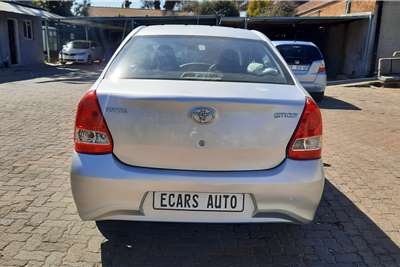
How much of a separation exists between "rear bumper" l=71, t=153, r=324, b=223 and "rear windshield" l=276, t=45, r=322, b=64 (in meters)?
7.82

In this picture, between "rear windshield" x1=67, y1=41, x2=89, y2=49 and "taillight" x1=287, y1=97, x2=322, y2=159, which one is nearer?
"taillight" x1=287, y1=97, x2=322, y2=159

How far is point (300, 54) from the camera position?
1002 centimetres

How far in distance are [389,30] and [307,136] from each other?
651 inches

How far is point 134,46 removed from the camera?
10.8 ft

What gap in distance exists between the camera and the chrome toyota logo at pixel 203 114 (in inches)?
96.0

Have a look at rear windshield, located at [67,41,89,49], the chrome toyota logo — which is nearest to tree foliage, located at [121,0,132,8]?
rear windshield, located at [67,41,89,49]

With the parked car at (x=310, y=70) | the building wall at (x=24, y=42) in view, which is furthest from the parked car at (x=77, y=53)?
the parked car at (x=310, y=70)

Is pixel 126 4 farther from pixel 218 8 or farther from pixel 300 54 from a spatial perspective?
pixel 300 54

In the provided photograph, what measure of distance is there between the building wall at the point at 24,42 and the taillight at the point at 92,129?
19.5 m

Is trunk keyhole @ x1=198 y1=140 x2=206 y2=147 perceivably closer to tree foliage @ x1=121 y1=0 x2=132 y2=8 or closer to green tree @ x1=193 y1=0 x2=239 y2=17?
green tree @ x1=193 y1=0 x2=239 y2=17

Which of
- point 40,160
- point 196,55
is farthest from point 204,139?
point 40,160

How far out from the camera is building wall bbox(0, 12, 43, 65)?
64.1 ft

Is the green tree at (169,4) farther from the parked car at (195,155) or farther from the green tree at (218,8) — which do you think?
the parked car at (195,155)

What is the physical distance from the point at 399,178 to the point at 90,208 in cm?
372
